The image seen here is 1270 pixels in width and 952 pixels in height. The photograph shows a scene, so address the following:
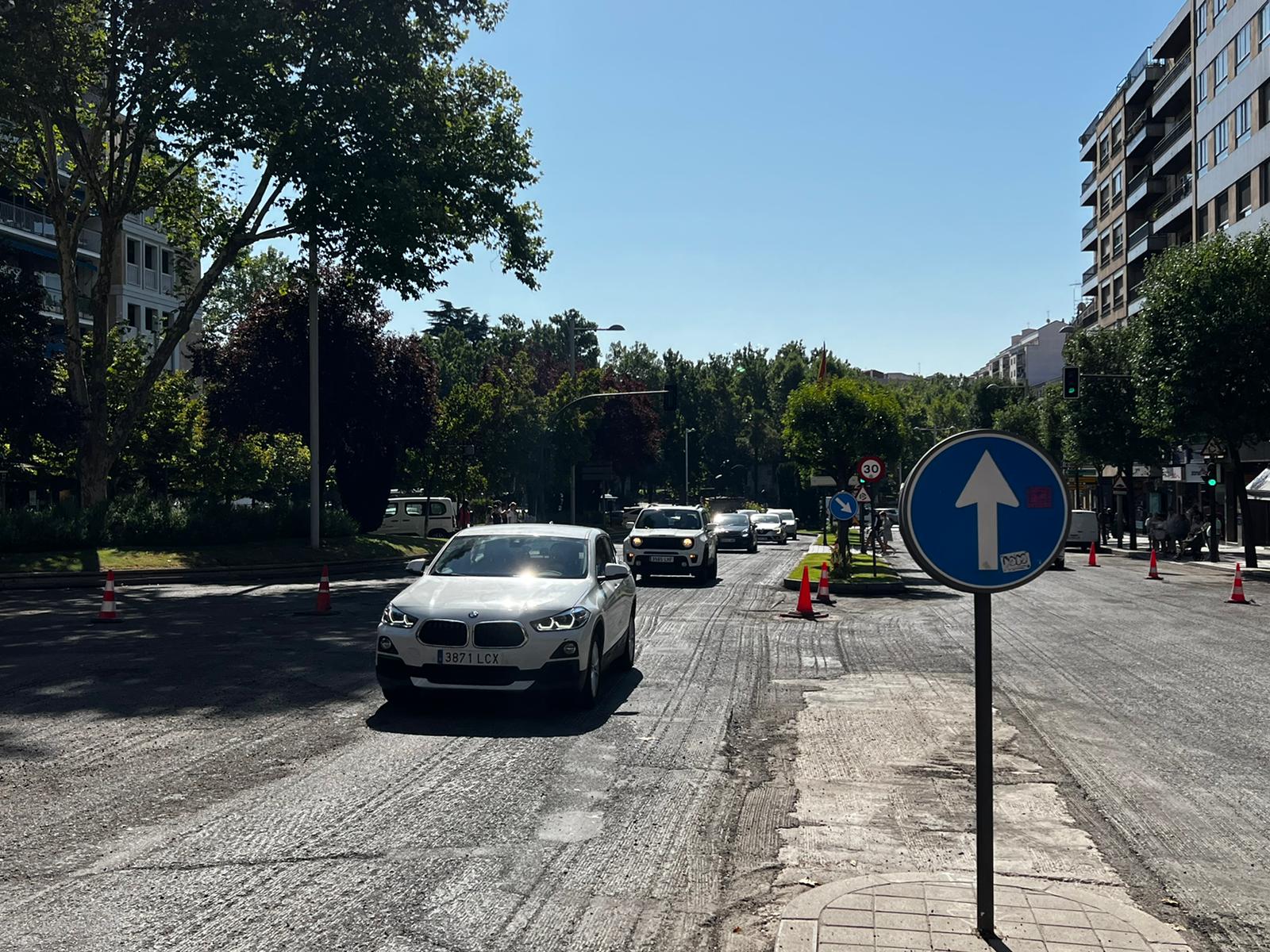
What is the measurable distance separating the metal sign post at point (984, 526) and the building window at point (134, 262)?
60776mm

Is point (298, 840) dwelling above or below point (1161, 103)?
below

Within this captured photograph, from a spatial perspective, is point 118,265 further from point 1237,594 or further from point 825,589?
point 1237,594

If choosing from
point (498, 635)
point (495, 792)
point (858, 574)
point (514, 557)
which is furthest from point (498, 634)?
point (858, 574)

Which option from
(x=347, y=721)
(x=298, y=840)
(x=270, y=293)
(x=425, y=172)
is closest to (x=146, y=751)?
(x=347, y=721)

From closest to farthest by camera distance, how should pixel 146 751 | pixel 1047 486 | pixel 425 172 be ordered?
pixel 1047 486 → pixel 146 751 → pixel 425 172

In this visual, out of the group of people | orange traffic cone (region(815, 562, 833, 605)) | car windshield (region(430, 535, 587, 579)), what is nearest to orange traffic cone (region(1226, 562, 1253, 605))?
orange traffic cone (region(815, 562, 833, 605))

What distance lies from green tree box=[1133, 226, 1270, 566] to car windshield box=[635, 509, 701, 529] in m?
17.9

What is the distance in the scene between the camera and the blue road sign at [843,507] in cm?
2567

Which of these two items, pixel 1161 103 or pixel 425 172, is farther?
pixel 1161 103

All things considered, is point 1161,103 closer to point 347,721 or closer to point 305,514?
point 305,514

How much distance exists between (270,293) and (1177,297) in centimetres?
2812

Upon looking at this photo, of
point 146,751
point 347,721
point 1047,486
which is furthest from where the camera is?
point 347,721

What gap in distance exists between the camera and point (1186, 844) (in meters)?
6.11

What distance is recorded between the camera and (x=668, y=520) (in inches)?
1105
